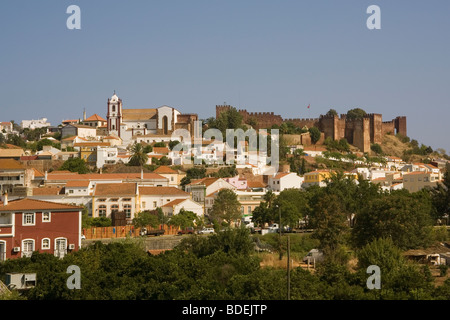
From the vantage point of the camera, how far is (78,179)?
5797 centimetres

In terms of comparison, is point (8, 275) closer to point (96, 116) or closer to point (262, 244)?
point (262, 244)

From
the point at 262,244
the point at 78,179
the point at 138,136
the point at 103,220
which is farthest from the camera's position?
the point at 138,136

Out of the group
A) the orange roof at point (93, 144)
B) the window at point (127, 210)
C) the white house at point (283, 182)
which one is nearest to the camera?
the window at point (127, 210)

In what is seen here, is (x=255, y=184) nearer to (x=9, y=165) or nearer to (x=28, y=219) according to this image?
(x=9, y=165)

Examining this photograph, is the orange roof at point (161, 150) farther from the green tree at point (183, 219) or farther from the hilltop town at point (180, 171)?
A: the green tree at point (183, 219)

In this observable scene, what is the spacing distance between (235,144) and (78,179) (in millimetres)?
27666

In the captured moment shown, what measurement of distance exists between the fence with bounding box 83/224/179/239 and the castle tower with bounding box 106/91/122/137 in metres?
45.6

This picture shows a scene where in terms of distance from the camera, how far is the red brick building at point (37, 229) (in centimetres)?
3475

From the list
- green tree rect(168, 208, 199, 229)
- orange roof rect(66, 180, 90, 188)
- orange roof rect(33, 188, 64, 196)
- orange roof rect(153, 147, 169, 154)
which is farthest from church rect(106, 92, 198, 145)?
green tree rect(168, 208, 199, 229)

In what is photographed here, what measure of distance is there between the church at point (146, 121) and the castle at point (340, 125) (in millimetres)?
7721

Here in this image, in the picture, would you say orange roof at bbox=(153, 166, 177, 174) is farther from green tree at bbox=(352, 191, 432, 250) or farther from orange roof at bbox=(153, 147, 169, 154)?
green tree at bbox=(352, 191, 432, 250)

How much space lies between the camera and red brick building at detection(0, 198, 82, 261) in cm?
3475

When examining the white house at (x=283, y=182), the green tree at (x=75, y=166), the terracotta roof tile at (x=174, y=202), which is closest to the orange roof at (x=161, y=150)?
the green tree at (x=75, y=166)
